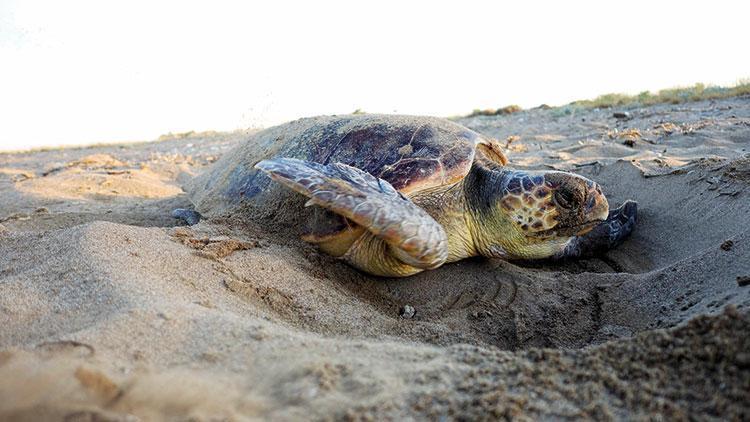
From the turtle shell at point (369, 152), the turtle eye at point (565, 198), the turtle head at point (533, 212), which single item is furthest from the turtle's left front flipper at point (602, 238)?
the turtle shell at point (369, 152)

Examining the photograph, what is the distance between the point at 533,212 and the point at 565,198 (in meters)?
0.17

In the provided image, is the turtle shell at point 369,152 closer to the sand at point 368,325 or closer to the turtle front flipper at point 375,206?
the turtle front flipper at point 375,206

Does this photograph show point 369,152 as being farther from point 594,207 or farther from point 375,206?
point 594,207

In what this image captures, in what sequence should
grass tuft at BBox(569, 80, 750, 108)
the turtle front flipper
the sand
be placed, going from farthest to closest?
grass tuft at BBox(569, 80, 750, 108) < the turtle front flipper < the sand

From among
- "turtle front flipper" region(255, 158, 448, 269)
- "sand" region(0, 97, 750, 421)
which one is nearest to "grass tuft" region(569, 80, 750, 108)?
"sand" region(0, 97, 750, 421)

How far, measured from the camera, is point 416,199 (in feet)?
8.14

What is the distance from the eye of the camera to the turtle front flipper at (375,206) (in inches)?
77.0

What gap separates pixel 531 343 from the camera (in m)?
1.84

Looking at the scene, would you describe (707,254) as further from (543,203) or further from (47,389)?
(47,389)

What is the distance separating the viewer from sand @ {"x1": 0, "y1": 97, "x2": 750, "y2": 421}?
0.96 m

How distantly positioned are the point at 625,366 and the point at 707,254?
120 cm

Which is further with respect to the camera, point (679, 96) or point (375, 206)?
point (679, 96)

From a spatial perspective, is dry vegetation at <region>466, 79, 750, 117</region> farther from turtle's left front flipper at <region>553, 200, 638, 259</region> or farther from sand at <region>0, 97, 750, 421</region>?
turtle's left front flipper at <region>553, 200, 638, 259</region>

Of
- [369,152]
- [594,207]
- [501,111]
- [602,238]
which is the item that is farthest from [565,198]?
[501,111]
